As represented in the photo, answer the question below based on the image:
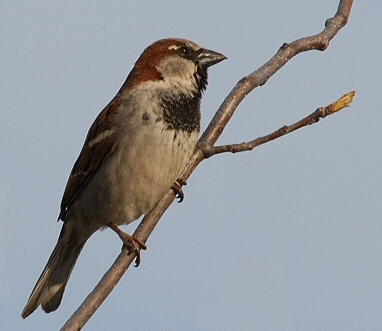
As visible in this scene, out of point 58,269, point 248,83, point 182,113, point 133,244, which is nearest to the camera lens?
point 248,83

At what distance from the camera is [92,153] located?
15.1 feet

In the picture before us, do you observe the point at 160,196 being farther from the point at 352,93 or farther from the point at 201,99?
the point at 352,93

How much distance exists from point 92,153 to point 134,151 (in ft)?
1.37

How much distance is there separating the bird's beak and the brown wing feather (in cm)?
61

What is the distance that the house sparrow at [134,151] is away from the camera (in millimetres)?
4273

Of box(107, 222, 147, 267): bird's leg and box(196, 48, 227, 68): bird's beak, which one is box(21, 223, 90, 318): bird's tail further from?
box(196, 48, 227, 68): bird's beak

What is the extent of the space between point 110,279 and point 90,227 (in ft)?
5.23

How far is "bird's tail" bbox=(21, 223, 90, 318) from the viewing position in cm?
470

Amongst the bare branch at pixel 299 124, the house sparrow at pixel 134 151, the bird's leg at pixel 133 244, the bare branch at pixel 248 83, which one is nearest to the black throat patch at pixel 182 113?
the house sparrow at pixel 134 151

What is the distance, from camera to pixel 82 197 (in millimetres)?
4668

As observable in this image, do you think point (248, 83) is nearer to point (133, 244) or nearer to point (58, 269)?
point (133, 244)

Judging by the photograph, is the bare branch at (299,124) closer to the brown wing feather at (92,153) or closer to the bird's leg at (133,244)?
the bird's leg at (133,244)

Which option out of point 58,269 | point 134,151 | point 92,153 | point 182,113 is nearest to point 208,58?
point 182,113

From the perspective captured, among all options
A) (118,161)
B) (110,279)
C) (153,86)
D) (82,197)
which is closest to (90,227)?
(82,197)
